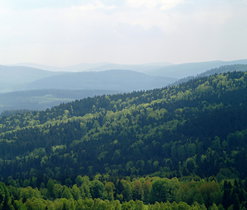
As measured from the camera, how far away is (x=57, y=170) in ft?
646

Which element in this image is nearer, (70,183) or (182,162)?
(70,183)

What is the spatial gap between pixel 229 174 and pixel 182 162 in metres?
41.0

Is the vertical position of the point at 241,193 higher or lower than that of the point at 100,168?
higher

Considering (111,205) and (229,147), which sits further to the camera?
(229,147)

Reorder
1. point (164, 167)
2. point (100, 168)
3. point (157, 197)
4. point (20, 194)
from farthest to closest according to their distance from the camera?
point (100, 168) < point (164, 167) < point (157, 197) < point (20, 194)

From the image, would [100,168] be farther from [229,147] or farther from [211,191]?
[211,191]

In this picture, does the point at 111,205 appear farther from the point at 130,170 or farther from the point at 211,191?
the point at 130,170

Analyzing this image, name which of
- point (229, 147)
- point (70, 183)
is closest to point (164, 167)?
point (229, 147)

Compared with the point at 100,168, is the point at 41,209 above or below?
above

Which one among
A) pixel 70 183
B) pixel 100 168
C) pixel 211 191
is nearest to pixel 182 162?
pixel 100 168

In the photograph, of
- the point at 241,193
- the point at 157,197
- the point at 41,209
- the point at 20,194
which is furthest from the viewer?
the point at 157,197

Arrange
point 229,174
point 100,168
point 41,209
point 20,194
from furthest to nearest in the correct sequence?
point 100,168
point 229,174
point 20,194
point 41,209

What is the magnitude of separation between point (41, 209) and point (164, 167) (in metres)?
86.7

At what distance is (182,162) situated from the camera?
588ft
